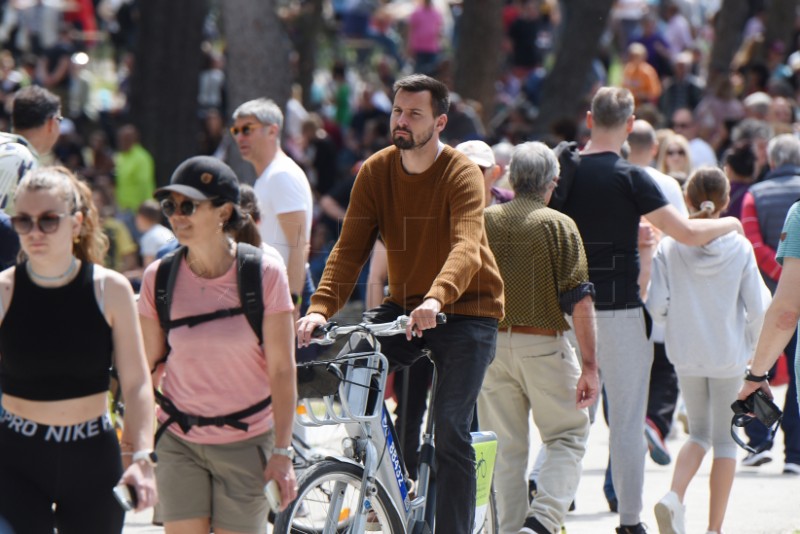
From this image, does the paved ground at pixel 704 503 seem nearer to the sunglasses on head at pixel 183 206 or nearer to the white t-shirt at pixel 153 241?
the sunglasses on head at pixel 183 206

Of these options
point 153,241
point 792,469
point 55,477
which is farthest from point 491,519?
point 153,241

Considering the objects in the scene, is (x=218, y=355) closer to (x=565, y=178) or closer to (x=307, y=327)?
(x=307, y=327)

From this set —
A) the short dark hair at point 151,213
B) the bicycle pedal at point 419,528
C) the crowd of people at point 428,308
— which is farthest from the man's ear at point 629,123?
the short dark hair at point 151,213

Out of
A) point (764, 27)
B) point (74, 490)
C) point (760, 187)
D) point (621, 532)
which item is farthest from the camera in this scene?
point (764, 27)

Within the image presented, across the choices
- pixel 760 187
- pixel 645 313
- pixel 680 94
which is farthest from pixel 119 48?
pixel 645 313

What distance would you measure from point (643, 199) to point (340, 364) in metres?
2.19

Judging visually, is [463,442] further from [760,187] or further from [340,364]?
[760,187]

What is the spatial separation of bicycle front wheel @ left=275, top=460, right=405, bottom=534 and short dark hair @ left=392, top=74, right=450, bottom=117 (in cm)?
160

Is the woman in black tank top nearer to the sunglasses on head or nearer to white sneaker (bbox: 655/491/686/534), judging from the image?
the sunglasses on head

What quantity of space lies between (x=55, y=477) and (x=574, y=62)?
13708 mm

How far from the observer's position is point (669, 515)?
6.69 meters

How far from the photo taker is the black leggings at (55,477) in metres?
4.38

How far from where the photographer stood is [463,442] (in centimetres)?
575

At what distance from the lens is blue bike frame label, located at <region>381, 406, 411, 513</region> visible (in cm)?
562
